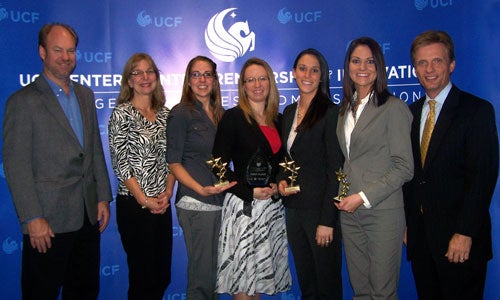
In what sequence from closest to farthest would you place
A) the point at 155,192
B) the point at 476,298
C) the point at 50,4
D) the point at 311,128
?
the point at 476,298 < the point at 311,128 < the point at 155,192 < the point at 50,4

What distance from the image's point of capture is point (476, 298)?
8.36 ft

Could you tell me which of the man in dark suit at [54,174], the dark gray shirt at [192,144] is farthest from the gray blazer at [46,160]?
the dark gray shirt at [192,144]

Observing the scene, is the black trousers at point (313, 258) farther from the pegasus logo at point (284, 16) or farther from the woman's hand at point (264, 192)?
the pegasus logo at point (284, 16)

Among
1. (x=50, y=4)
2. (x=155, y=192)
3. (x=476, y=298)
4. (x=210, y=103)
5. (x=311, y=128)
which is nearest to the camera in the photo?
(x=476, y=298)

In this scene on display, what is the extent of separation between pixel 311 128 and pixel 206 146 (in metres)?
0.81

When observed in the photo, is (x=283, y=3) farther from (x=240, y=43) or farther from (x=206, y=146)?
(x=206, y=146)

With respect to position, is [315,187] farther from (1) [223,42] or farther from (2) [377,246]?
(1) [223,42]

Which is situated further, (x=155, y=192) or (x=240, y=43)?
(x=240, y=43)

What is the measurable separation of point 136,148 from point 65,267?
966 millimetres

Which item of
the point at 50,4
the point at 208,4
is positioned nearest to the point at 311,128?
the point at 208,4

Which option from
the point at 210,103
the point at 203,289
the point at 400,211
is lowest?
the point at 203,289

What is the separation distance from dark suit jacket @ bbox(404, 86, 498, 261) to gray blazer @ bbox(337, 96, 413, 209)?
0.58 ft

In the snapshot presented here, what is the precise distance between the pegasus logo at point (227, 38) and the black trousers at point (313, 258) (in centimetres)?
174

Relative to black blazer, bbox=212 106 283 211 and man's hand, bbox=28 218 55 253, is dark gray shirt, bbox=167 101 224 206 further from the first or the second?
man's hand, bbox=28 218 55 253
